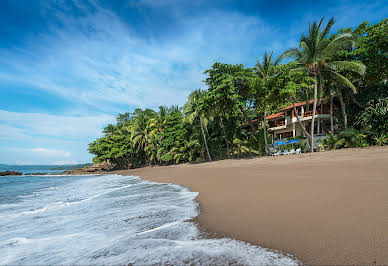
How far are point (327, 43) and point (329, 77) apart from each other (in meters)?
2.98

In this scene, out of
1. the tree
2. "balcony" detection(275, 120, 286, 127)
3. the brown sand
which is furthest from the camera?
"balcony" detection(275, 120, 286, 127)

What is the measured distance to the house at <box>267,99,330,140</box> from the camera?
2216 cm

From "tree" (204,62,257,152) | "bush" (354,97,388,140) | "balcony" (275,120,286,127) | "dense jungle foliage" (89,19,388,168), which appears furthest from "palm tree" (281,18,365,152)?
"balcony" (275,120,286,127)

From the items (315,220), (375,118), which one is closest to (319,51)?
(375,118)

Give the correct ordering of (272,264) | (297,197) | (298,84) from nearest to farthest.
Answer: (272,264), (297,197), (298,84)

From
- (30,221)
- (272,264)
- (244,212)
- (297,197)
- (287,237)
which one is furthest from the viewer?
(30,221)

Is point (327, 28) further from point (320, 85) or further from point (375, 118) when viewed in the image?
point (375, 118)

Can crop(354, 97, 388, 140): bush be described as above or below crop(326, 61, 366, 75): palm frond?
below

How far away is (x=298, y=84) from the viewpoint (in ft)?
44.2

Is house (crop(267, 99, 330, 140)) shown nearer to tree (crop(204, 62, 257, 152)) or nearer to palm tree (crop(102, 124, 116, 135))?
tree (crop(204, 62, 257, 152))

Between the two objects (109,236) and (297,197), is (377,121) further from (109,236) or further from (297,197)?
(109,236)

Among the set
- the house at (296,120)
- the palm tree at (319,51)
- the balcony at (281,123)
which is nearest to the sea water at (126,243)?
the palm tree at (319,51)

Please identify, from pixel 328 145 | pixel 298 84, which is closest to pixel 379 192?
pixel 298 84

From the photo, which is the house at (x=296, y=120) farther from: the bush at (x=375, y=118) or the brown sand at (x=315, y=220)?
the brown sand at (x=315, y=220)
